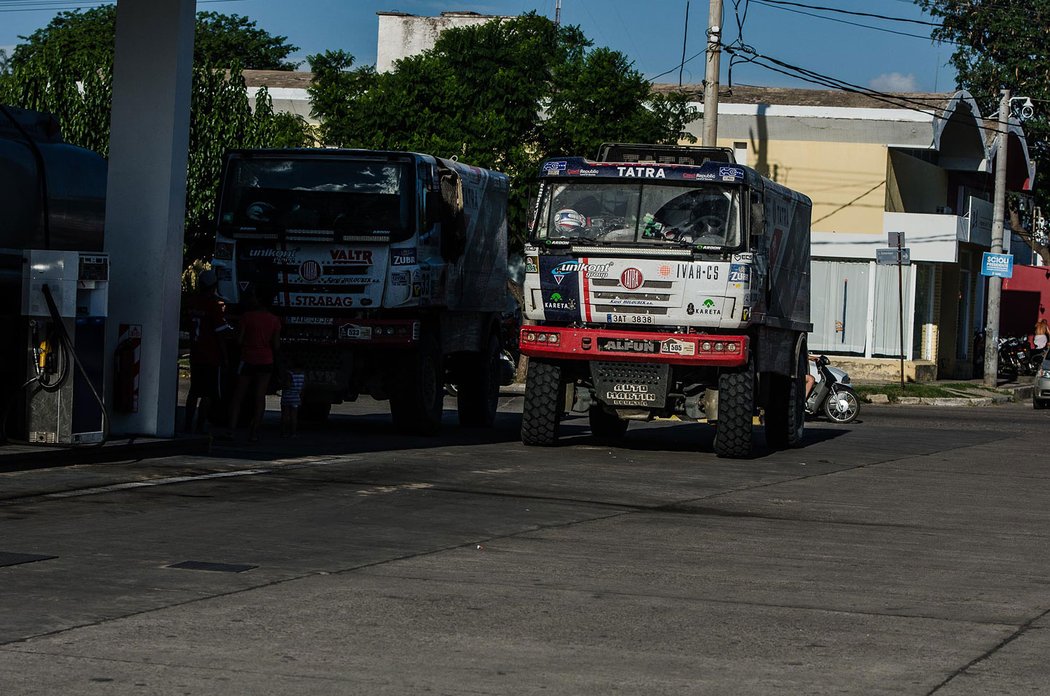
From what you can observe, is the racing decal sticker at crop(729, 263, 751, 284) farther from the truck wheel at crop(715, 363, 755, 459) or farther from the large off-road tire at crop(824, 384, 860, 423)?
the large off-road tire at crop(824, 384, 860, 423)

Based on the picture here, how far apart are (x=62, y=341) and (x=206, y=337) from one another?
2507mm

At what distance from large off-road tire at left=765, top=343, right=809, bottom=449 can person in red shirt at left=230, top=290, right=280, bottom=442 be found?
23.0ft

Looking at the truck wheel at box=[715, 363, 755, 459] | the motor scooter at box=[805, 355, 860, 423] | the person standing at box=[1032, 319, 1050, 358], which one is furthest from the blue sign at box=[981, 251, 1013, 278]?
the truck wheel at box=[715, 363, 755, 459]

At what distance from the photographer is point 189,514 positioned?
1161cm

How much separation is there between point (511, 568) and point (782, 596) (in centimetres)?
164

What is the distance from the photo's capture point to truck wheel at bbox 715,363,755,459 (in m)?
18.2

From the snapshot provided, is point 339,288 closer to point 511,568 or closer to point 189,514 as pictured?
point 189,514

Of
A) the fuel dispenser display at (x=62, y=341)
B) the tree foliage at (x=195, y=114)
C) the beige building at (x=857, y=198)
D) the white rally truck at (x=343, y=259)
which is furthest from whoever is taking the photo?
the beige building at (x=857, y=198)

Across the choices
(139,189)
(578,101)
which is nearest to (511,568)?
(139,189)

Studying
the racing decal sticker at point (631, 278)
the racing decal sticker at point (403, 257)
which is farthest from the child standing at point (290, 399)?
the racing decal sticker at point (631, 278)

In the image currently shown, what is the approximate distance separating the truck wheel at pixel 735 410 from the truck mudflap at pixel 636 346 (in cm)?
35

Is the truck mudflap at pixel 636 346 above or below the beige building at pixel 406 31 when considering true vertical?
below

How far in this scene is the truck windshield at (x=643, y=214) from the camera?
59.9 feet

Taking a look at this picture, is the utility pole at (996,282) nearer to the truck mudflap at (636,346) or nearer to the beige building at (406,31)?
the beige building at (406,31)
